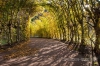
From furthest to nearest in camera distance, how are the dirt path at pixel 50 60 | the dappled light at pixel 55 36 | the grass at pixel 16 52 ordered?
the grass at pixel 16 52
the dappled light at pixel 55 36
the dirt path at pixel 50 60

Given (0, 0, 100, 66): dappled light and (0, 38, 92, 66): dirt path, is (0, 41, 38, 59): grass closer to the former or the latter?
(0, 0, 100, 66): dappled light

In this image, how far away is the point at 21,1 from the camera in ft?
83.9

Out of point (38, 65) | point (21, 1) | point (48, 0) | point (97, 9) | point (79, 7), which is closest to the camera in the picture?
point (38, 65)

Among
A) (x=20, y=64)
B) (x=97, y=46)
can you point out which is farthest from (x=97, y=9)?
(x=20, y=64)

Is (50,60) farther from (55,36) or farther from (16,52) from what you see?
(55,36)

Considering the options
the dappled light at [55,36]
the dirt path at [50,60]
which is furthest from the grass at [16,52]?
the dirt path at [50,60]

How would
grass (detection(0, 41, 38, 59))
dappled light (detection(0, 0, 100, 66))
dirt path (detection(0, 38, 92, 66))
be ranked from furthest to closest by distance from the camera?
grass (detection(0, 41, 38, 59))
dappled light (detection(0, 0, 100, 66))
dirt path (detection(0, 38, 92, 66))

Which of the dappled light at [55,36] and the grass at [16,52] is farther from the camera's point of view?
the grass at [16,52]

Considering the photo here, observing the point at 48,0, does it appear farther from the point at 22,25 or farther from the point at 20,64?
the point at 20,64

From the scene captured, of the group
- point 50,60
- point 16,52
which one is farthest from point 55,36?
point 50,60

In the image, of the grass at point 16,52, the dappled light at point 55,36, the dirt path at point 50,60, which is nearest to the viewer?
the dirt path at point 50,60

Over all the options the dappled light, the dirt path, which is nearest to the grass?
the dappled light

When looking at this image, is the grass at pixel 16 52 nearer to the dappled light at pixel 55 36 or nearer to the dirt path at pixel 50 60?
the dappled light at pixel 55 36

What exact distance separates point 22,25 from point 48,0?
5.46 metres
